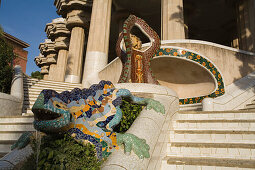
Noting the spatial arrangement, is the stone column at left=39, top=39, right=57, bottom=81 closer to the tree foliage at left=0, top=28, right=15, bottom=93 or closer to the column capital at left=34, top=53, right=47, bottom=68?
the column capital at left=34, top=53, right=47, bottom=68

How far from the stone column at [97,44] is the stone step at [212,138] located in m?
9.12

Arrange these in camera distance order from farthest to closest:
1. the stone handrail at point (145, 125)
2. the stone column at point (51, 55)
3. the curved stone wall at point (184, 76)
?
the stone column at point (51, 55) < the curved stone wall at point (184, 76) < the stone handrail at point (145, 125)

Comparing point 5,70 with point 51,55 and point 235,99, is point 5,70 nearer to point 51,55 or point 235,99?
point 235,99

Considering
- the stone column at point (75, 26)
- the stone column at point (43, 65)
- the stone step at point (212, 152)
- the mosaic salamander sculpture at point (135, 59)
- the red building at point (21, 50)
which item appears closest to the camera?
the stone step at point (212, 152)

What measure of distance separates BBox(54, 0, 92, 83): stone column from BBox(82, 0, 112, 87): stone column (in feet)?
13.6

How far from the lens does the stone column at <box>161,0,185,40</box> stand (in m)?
11.4

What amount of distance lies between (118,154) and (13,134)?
3218mm

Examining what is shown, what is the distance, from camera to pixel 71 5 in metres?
18.5

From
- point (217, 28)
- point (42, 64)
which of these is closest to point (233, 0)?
point (217, 28)

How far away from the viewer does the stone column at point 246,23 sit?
43.5 ft

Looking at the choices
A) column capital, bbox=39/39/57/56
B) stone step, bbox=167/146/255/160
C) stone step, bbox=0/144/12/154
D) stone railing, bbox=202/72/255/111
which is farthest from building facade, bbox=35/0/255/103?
stone step, bbox=0/144/12/154

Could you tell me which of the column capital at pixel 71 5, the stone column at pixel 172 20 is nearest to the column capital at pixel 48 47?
the column capital at pixel 71 5

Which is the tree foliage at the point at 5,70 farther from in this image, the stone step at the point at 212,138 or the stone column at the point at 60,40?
the stone column at the point at 60,40

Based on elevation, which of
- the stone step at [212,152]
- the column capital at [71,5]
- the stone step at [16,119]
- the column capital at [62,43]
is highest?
the column capital at [71,5]
